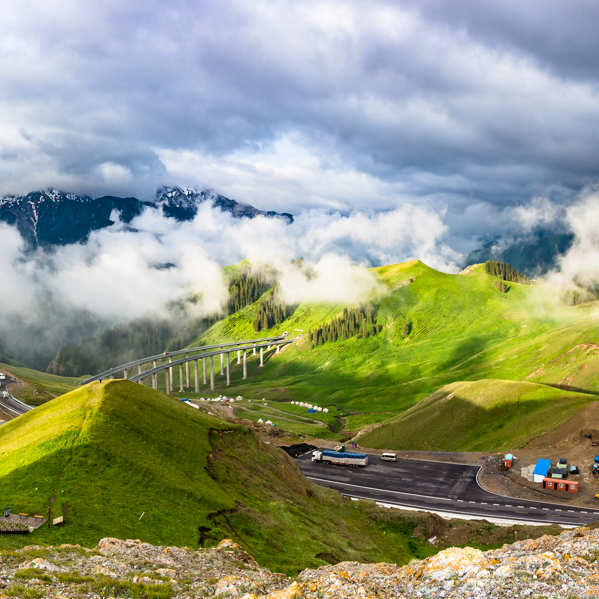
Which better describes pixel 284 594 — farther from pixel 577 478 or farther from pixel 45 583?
pixel 577 478

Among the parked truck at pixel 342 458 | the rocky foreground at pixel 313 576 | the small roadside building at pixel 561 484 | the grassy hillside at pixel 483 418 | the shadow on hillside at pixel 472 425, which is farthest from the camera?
the grassy hillside at pixel 483 418

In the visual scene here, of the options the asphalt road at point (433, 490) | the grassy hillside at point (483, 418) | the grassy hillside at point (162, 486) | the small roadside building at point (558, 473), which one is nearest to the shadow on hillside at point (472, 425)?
the grassy hillside at point (483, 418)

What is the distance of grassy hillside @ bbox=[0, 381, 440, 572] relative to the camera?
41.2 m

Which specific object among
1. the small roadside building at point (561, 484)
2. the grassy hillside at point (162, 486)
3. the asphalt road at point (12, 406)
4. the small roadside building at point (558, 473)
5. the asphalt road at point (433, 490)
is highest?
the grassy hillside at point (162, 486)

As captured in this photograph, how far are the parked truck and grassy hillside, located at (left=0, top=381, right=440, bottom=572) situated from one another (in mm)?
34005

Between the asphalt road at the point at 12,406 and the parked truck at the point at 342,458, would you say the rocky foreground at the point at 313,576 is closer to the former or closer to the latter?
the parked truck at the point at 342,458

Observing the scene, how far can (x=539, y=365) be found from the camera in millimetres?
190125

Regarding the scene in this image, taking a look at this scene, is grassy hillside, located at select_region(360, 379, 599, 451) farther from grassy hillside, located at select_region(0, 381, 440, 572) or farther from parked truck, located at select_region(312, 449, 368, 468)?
grassy hillside, located at select_region(0, 381, 440, 572)

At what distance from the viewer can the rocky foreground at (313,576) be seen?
18.5 metres

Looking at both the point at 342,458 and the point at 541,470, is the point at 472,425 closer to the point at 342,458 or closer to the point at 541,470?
the point at 541,470

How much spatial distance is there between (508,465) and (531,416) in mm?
32045

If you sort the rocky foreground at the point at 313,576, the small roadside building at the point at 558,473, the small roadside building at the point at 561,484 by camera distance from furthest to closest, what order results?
the small roadside building at the point at 558,473
the small roadside building at the point at 561,484
the rocky foreground at the point at 313,576

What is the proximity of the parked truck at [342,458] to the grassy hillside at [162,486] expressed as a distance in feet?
112

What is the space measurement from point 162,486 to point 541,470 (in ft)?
266
